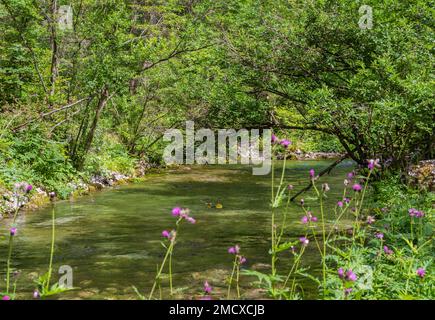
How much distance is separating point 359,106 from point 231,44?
289cm

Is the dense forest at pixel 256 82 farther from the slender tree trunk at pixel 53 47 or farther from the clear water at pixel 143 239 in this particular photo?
the clear water at pixel 143 239

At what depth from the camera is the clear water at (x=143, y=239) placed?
6746mm

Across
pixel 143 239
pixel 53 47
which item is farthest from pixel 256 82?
pixel 53 47

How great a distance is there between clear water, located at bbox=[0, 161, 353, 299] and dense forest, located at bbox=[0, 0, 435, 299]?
103 centimetres

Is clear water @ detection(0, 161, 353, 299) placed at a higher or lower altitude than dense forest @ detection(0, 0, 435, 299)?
lower

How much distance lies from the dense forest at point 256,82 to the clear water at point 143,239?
1027 mm

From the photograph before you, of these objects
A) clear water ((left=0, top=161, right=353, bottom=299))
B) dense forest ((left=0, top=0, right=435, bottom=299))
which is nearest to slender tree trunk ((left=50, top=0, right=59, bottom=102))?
dense forest ((left=0, top=0, right=435, bottom=299))

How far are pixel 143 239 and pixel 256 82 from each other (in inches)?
143

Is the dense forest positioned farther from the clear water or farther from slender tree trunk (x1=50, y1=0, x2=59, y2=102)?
the clear water

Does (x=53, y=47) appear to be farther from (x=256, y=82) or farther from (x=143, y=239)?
(x=143, y=239)

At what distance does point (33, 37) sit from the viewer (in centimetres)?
1539

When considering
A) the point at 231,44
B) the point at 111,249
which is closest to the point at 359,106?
the point at 231,44

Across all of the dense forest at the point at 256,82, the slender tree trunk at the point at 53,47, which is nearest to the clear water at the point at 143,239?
the dense forest at the point at 256,82

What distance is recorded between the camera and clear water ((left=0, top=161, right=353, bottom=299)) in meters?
6.75
